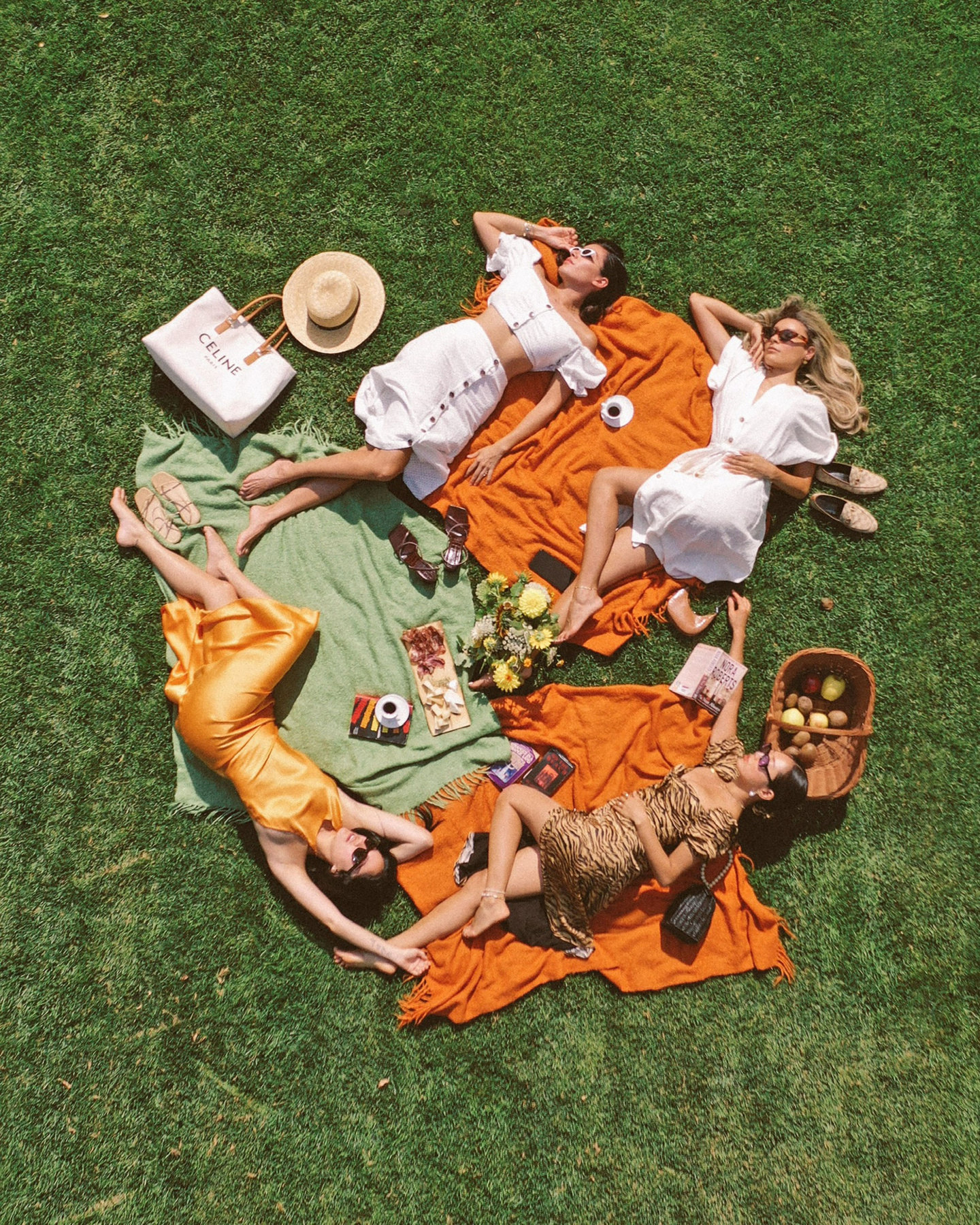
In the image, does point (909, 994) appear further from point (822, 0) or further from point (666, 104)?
point (822, 0)

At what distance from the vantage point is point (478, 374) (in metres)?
5.11

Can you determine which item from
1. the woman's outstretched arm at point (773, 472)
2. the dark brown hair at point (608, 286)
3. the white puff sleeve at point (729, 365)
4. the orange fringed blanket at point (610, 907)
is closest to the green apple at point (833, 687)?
the orange fringed blanket at point (610, 907)

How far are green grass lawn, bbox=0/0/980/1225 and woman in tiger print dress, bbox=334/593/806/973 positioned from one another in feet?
1.86

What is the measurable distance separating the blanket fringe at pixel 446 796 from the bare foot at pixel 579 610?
1107 mm

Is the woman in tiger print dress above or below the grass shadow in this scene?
above

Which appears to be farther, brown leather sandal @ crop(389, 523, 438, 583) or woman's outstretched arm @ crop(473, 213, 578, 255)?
woman's outstretched arm @ crop(473, 213, 578, 255)

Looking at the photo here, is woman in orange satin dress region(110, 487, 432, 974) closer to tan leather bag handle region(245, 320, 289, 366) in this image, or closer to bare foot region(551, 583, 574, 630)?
tan leather bag handle region(245, 320, 289, 366)

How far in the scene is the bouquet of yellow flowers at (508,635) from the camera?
486 centimetres

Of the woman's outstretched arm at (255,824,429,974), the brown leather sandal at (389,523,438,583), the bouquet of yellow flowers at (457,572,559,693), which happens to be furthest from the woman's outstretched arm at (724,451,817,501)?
the woman's outstretched arm at (255,824,429,974)

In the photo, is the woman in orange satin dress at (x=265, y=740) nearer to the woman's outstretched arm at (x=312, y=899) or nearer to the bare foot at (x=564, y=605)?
the woman's outstretched arm at (x=312, y=899)

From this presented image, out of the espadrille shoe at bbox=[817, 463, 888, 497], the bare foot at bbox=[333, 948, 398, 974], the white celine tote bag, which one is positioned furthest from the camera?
the espadrille shoe at bbox=[817, 463, 888, 497]

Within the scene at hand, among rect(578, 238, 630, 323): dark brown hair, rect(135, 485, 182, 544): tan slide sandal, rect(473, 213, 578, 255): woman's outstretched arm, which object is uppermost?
rect(473, 213, 578, 255): woman's outstretched arm

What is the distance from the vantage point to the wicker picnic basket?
4977 millimetres

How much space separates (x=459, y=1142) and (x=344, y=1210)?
0.83m
